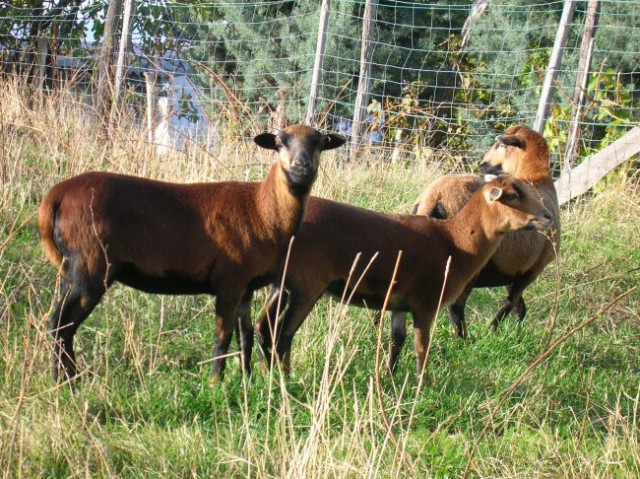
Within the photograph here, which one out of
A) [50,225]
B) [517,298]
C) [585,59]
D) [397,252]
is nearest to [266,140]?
[397,252]

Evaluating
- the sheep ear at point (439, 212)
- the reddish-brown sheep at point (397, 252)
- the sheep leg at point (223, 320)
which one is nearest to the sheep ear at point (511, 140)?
the sheep ear at point (439, 212)

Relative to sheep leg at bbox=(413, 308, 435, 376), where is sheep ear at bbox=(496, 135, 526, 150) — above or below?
above

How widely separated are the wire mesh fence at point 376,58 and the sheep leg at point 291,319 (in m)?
5.09

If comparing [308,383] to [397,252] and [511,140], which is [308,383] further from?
[511,140]

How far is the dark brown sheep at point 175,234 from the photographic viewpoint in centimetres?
484

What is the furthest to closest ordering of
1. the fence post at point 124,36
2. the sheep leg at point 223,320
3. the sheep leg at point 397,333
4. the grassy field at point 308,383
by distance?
the fence post at point 124,36
the sheep leg at point 397,333
the sheep leg at point 223,320
the grassy field at point 308,383

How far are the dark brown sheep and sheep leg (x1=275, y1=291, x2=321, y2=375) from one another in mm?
226

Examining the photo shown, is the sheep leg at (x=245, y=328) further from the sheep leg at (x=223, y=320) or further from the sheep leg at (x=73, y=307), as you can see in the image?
the sheep leg at (x=73, y=307)

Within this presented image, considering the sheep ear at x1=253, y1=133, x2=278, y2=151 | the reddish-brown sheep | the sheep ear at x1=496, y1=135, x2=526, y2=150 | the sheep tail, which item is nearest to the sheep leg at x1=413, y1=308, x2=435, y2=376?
the reddish-brown sheep

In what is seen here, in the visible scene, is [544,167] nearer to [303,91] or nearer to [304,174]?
[304,174]

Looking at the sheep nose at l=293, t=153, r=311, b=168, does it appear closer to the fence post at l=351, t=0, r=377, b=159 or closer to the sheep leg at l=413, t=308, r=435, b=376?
the sheep leg at l=413, t=308, r=435, b=376

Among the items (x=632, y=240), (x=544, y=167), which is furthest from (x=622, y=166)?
(x=544, y=167)

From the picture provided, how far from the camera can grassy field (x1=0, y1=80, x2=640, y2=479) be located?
3.71m

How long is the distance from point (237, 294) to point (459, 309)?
6.84 feet
